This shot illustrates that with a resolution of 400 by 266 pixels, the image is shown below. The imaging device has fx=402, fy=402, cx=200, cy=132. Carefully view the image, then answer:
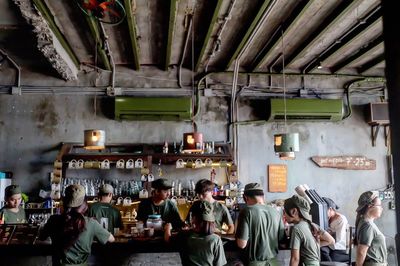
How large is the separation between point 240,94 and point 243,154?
1.18 meters

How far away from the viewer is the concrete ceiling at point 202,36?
17.0 ft

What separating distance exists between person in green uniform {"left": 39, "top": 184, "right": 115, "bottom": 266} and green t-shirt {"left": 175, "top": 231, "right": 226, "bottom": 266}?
897mm

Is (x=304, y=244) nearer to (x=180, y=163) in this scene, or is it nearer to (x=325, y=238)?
(x=325, y=238)

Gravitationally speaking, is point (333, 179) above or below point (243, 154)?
below

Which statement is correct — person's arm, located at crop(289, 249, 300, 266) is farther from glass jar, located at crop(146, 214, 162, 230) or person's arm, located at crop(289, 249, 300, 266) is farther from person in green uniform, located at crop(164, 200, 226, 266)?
glass jar, located at crop(146, 214, 162, 230)

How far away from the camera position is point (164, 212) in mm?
4816

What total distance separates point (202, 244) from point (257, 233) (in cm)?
70

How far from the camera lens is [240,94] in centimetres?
795

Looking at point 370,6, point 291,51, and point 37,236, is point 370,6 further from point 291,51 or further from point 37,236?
point 37,236

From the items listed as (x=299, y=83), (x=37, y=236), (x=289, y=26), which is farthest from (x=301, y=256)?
(x=299, y=83)

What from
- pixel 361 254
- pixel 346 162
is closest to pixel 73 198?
→ pixel 361 254

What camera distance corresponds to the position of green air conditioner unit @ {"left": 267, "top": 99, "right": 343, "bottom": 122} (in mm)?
7613

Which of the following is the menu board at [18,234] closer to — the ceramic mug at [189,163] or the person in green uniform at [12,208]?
the person in green uniform at [12,208]

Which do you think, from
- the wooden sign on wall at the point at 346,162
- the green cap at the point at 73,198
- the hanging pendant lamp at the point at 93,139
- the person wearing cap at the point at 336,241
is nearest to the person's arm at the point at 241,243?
the green cap at the point at 73,198
